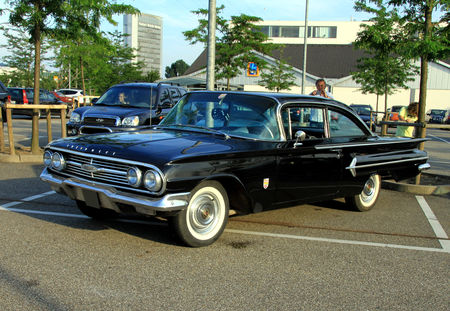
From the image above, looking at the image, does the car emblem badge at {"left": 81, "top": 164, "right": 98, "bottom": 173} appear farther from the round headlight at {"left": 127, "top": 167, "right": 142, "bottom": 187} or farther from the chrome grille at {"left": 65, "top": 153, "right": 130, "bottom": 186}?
the round headlight at {"left": 127, "top": 167, "right": 142, "bottom": 187}

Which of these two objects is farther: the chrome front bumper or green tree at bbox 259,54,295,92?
green tree at bbox 259,54,295,92

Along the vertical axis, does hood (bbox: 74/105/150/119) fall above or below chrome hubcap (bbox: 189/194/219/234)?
above

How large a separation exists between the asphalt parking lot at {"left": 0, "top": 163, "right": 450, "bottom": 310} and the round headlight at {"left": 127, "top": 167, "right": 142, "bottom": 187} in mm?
695

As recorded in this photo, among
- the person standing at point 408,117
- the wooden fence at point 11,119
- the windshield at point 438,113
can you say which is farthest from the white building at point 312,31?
the wooden fence at point 11,119

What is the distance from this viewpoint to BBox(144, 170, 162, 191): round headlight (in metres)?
4.27

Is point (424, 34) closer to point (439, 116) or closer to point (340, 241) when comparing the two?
point (340, 241)

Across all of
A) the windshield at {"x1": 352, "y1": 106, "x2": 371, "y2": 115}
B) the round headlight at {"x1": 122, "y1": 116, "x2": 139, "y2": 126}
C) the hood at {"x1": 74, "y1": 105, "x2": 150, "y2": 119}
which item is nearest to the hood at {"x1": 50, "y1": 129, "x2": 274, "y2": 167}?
the round headlight at {"x1": 122, "y1": 116, "x2": 139, "y2": 126}

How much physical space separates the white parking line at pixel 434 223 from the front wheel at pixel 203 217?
2.52 m

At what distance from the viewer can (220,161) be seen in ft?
15.3

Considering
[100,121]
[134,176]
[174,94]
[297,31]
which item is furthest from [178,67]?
[134,176]

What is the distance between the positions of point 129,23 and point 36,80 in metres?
199

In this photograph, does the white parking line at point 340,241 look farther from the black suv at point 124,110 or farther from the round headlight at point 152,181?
the black suv at point 124,110

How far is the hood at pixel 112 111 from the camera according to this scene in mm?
10547

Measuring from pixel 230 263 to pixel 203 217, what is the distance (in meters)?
0.60
